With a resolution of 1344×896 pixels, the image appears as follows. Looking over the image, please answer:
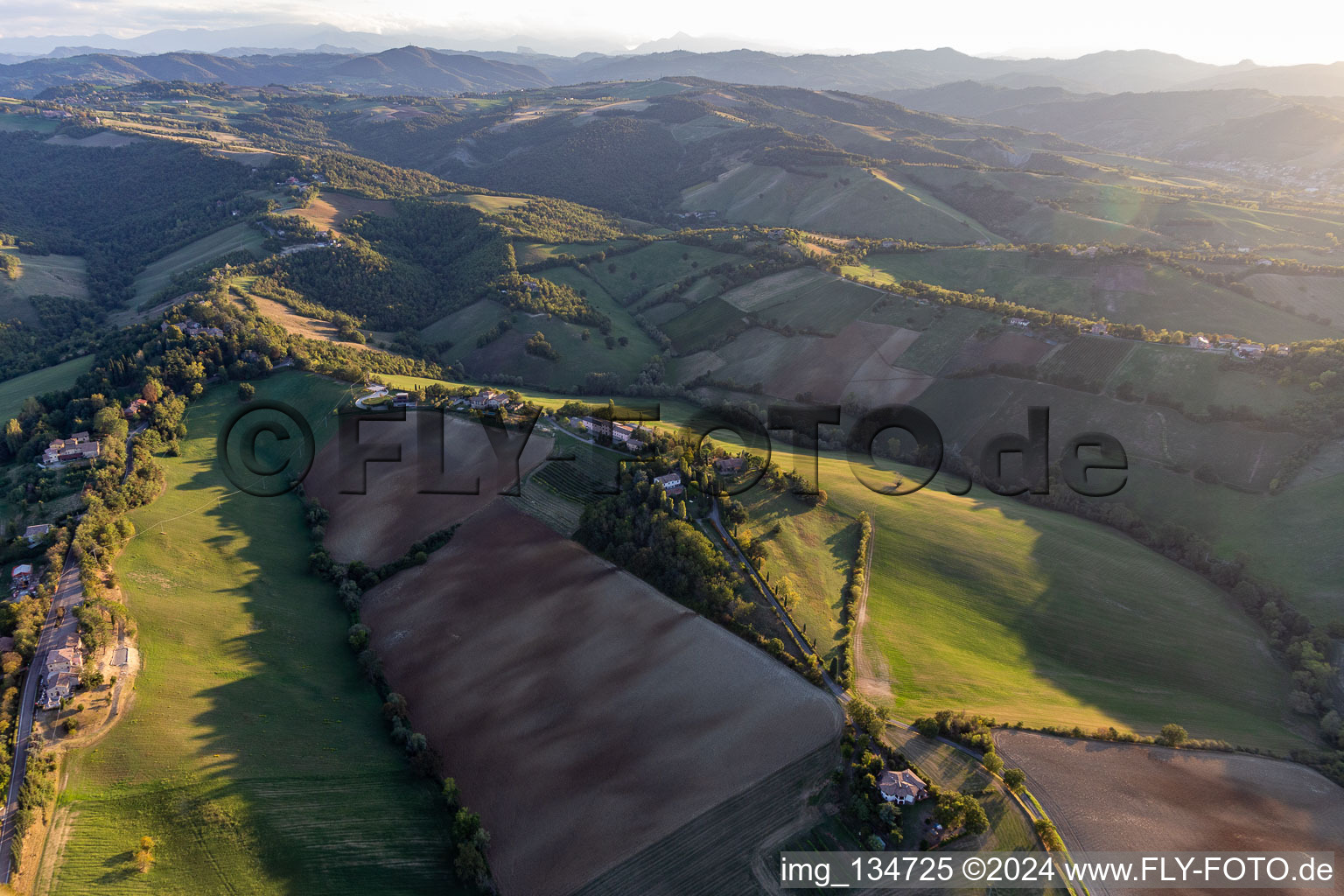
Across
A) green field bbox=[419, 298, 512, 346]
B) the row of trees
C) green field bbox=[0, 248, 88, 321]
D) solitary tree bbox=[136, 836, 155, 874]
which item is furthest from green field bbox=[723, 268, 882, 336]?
green field bbox=[0, 248, 88, 321]

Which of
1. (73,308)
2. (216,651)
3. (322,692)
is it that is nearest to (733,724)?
(322,692)

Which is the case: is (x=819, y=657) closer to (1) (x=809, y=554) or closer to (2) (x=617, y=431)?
(1) (x=809, y=554)

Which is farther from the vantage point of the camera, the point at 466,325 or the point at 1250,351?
the point at 466,325

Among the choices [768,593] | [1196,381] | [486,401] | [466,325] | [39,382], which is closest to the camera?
[768,593]

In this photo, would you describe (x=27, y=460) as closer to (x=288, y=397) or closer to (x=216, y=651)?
→ (x=288, y=397)

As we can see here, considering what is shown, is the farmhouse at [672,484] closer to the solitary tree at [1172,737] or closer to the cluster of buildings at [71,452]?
the solitary tree at [1172,737]

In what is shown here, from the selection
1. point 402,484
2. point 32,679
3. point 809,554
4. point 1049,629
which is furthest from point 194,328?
point 1049,629

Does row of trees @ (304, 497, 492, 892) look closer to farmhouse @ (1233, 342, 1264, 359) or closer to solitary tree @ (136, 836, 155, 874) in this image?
solitary tree @ (136, 836, 155, 874)
